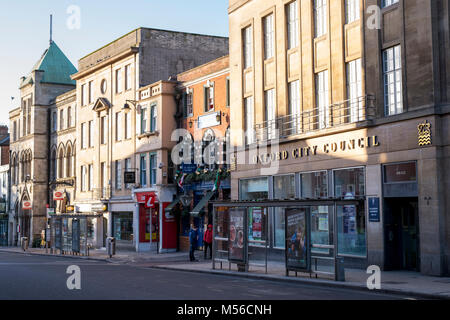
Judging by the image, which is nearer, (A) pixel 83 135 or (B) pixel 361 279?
(B) pixel 361 279

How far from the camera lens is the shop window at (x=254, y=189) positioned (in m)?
29.8

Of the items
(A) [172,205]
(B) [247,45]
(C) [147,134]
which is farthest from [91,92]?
(B) [247,45]

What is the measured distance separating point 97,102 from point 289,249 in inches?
1173

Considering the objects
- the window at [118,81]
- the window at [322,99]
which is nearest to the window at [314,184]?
the window at [322,99]

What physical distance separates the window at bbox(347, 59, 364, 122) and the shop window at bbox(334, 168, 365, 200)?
196 centimetres

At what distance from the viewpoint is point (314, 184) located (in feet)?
85.9

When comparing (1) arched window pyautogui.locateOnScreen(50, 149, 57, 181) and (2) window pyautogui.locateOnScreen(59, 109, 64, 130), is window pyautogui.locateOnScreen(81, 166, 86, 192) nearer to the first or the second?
(2) window pyautogui.locateOnScreen(59, 109, 64, 130)

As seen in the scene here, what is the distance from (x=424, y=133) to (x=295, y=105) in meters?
8.48

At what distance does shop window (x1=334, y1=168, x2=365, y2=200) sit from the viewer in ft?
77.3

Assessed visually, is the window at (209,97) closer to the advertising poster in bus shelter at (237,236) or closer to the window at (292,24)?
the window at (292,24)

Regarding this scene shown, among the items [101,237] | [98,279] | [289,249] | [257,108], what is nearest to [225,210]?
[289,249]

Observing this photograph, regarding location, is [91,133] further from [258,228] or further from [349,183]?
[349,183]

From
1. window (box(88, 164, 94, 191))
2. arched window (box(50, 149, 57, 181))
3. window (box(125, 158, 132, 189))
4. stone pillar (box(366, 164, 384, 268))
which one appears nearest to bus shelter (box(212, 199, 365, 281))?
stone pillar (box(366, 164, 384, 268))

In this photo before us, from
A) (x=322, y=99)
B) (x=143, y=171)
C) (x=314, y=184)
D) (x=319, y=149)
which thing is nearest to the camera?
(x=319, y=149)
